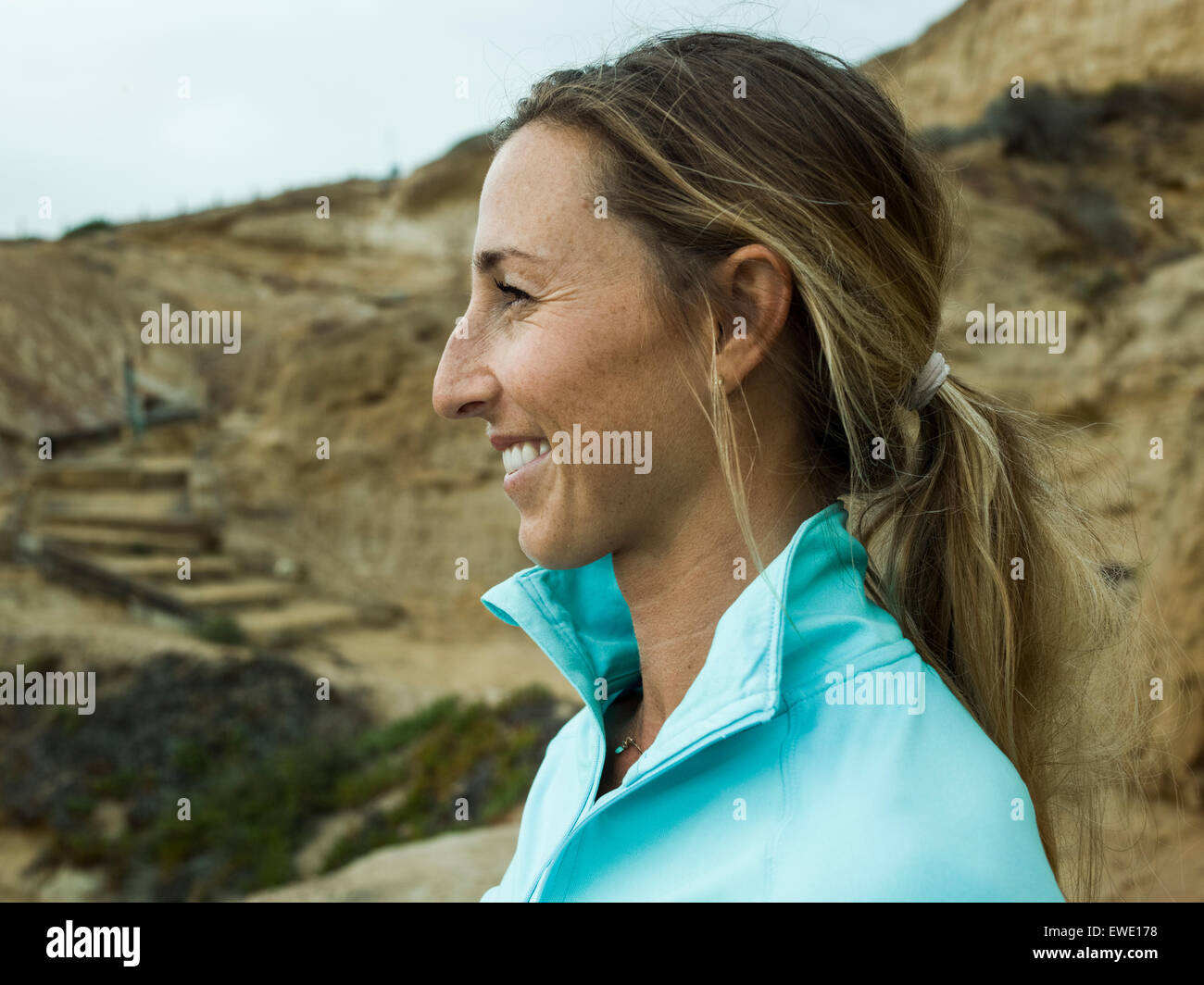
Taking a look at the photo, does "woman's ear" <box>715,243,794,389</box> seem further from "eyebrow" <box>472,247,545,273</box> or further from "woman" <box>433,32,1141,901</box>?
"eyebrow" <box>472,247,545,273</box>

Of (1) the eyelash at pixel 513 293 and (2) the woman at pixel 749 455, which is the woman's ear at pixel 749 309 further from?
(1) the eyelash at pixel 513 293

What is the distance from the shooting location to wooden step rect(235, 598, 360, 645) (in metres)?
9.43

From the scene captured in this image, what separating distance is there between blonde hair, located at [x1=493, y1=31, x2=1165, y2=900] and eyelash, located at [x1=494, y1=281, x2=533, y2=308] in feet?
0.54

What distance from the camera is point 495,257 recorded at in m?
1.36

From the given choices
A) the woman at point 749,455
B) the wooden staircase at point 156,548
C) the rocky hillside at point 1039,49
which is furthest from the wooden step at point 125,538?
the woman at point 749,455

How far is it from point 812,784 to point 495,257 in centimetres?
77

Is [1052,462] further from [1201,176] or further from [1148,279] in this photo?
[1201,176]

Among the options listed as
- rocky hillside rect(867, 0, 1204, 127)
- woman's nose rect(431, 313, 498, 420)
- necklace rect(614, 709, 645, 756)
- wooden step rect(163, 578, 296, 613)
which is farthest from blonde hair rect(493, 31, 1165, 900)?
wooden step rect(163, 578, 296, 613)

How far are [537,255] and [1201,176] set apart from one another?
9.04 metres

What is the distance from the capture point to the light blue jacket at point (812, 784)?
982 millimetres

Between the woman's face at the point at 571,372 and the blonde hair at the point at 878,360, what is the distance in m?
0.04

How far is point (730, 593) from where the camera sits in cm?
136

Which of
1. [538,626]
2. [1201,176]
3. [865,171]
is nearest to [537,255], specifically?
[865,171]

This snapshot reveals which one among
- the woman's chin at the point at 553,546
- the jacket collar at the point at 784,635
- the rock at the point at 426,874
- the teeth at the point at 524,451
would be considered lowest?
the rock at the point at 426,874
